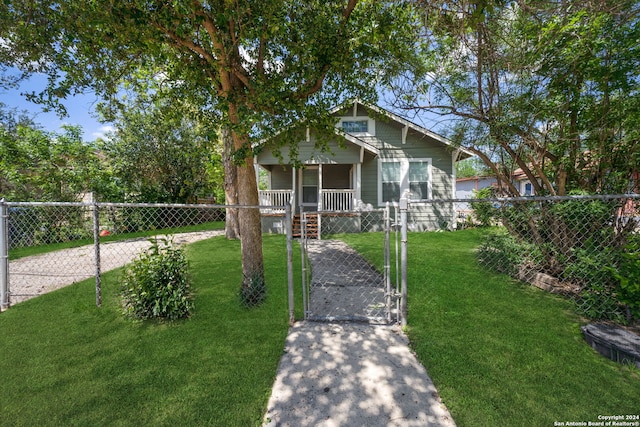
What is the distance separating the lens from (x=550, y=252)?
4.60m

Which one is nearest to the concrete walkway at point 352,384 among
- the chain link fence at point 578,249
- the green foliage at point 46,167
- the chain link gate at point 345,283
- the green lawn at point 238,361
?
the green lawn at point 238,361

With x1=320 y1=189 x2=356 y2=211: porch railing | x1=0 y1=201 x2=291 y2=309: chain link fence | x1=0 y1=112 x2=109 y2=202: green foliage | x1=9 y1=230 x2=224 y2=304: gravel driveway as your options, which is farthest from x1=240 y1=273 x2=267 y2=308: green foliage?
x1=0 y1=112 x2=109 y2=202: green foliage

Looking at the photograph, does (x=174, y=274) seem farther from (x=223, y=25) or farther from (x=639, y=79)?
(x=639, y=79)

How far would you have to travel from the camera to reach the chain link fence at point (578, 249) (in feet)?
9.77

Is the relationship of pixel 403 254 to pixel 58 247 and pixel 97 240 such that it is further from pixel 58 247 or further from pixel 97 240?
pixel 58 247

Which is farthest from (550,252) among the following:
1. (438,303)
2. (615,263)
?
(438,303)

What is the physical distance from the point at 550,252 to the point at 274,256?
5712 millimetres

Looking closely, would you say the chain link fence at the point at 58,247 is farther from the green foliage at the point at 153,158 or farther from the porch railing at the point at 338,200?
the porch railing at the point at 338,200

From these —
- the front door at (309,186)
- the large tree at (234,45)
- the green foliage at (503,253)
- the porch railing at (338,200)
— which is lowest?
the green foliage at (503,253)

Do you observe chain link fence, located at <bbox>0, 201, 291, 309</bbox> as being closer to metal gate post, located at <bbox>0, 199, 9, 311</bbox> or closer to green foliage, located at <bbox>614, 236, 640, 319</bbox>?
metal gate post, located at <bbox>0, 199, 9, 311</bbox>

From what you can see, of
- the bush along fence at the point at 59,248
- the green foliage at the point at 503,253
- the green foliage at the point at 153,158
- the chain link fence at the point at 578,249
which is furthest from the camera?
the green foliage at the point at 153,158

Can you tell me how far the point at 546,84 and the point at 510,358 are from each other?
385cm

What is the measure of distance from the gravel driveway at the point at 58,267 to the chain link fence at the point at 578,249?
233 inches

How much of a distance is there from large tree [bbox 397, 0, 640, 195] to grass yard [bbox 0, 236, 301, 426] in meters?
4.23
